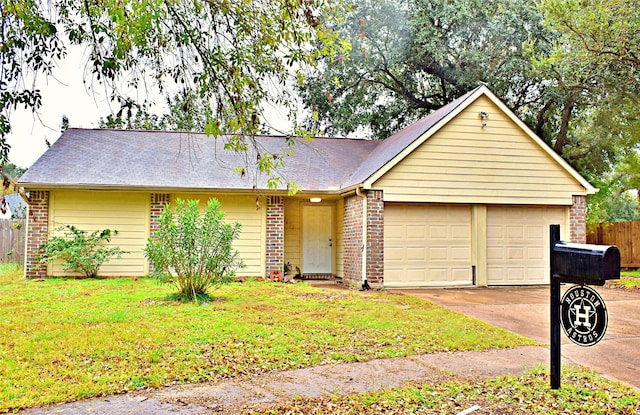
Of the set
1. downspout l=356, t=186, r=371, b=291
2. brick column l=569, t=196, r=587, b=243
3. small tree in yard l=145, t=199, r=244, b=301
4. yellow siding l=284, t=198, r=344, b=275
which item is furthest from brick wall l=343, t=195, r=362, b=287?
brick column l=569, t=196, r=587, b=243

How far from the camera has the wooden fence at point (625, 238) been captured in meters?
19.3

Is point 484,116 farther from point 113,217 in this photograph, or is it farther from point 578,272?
point 113,217

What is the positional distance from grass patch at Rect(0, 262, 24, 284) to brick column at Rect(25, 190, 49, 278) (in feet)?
1.63

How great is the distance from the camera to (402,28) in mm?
18859

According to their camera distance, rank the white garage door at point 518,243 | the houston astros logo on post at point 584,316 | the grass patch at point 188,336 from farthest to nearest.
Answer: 1. the white garage door at point 518,243
2. the grass patch at point 188,336
3. the houston astros logo on post at point 584,316

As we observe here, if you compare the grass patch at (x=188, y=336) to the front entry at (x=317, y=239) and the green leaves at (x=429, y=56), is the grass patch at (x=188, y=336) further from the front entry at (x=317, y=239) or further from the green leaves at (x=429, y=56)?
the green leaves at (x=429, y=56)

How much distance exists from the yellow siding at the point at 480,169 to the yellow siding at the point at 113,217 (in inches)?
248

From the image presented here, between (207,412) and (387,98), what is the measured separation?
19385 mm

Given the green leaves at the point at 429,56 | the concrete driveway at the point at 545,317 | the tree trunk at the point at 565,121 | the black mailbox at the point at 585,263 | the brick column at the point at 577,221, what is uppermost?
the green leaves at the point at 429,56

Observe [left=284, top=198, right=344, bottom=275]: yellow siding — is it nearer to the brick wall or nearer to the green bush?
the brick wall

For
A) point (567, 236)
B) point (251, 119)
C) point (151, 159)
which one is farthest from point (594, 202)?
point (251, 119)

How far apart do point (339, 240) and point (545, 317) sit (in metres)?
6.62

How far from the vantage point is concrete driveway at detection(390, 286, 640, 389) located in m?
5.63

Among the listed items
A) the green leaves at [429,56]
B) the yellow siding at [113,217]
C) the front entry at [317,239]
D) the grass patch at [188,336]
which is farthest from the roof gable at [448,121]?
the yellow siding at [113,217]
